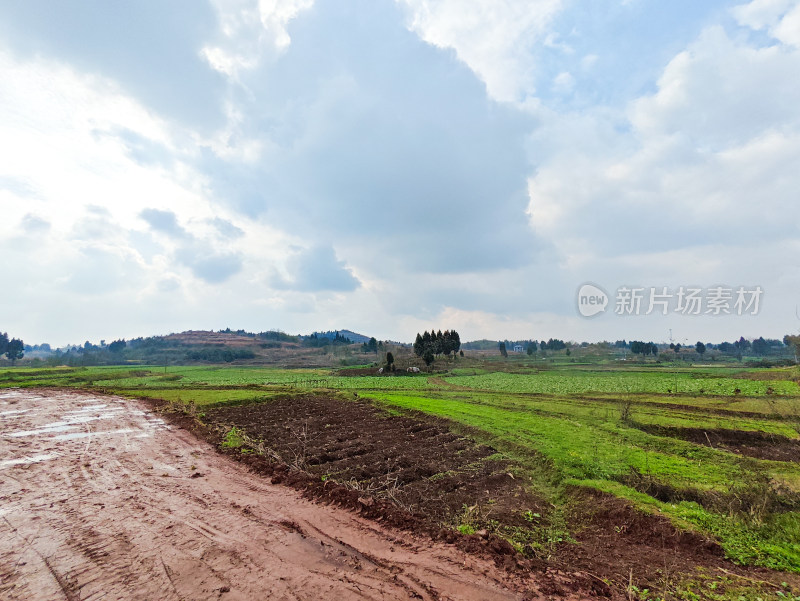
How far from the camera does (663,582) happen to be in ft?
19.0

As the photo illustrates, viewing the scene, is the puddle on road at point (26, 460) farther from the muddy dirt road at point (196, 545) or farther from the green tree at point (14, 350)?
the green tree at point (14, 350)

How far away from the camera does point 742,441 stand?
17.5 m

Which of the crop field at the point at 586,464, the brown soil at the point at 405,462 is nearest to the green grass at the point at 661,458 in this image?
the crop field at the point at 586,464

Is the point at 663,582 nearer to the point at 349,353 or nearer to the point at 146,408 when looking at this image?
the point at 146,408

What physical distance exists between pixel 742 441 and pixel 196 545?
22.6m

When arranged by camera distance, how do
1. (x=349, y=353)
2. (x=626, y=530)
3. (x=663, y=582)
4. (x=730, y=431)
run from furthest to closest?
(x=349, y=353) < (x=730, y=431) < (x=626, y=530) < (x=663, y=582)

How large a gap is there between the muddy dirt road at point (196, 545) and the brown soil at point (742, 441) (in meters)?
15.4

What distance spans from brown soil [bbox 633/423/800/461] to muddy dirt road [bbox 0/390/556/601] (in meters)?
15.4

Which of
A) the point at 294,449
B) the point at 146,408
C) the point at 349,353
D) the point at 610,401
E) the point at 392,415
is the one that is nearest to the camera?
the point at 294,449

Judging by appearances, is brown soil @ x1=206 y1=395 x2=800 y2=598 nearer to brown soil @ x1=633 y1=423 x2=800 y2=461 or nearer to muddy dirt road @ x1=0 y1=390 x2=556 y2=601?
muddy dirt road @ x1=0 y1=390 x2=556 y2=601

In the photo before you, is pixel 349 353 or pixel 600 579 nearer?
pixel 600 579

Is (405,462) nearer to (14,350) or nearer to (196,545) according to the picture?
(196,545)

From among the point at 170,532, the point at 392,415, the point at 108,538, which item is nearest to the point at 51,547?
the point at 108,538

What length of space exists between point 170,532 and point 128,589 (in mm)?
1923
